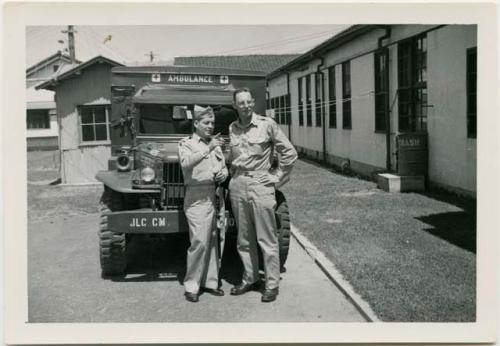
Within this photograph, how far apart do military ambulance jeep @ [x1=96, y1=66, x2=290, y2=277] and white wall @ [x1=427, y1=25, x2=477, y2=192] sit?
4336 mm

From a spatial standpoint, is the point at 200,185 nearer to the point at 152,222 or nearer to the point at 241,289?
the point at 152,222

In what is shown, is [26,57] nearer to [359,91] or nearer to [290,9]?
[290,9]

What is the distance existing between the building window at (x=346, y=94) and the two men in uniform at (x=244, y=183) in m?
11.8

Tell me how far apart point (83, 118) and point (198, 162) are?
12.1 metres

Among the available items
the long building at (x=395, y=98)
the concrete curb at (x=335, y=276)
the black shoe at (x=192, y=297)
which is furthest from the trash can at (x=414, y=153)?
the black shoe at (x=192, y=297)

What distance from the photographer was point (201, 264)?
5.65 meters

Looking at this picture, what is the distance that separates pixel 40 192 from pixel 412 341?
1276 centimetres

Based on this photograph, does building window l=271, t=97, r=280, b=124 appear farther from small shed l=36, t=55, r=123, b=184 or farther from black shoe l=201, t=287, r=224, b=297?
black shoe l=201, t=287, r=224, b=297

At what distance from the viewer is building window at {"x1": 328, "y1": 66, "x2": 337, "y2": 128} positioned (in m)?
18.7

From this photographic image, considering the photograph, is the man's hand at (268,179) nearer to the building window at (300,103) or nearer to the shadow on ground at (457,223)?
the shadow on ground at (457,223)

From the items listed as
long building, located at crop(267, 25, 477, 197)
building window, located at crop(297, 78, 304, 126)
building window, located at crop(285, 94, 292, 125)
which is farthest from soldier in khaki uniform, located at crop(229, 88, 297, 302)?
building window, located at crop(285, 94, 292, 125)

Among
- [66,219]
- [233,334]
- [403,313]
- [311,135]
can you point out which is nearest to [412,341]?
[403,313]

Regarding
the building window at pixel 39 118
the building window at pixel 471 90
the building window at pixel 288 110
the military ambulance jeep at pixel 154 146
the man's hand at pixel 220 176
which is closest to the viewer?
the man's hand at pixel 220 176

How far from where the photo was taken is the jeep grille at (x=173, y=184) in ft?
20.1
